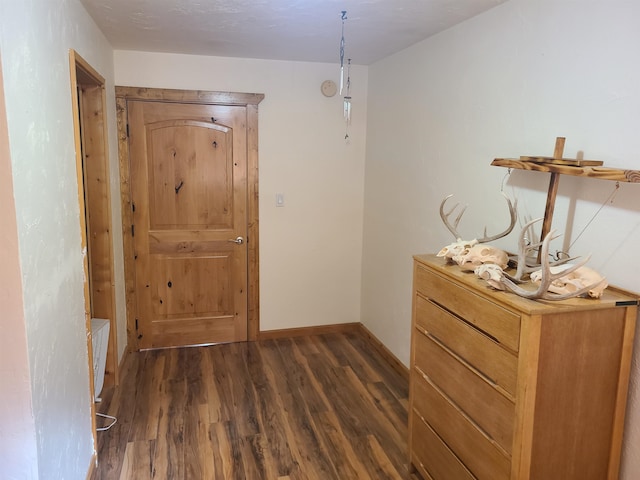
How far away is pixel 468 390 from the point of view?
6.51ft

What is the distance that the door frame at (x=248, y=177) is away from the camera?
12.1ft

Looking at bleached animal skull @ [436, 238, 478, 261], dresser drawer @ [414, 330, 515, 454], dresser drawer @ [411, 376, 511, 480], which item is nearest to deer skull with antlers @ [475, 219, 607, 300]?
bleached animal skull @ [436, 238, 478, 261]

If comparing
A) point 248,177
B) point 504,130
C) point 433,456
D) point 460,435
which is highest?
point 504,130

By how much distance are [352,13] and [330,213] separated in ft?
6.43

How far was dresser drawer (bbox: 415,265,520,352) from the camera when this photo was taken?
66.9 inches

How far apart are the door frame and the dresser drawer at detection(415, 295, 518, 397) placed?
2.04 m

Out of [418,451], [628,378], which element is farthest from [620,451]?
[418,451]

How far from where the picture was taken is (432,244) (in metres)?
3.12

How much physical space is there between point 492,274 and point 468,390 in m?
0.53

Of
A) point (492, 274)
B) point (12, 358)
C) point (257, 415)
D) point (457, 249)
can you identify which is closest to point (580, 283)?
point (492, 274)

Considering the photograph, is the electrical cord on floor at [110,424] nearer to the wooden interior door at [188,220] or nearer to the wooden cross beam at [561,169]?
the wooden interior door at [188,220]

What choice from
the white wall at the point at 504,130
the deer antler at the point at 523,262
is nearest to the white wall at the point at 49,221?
the deer antler at the point at 523,262

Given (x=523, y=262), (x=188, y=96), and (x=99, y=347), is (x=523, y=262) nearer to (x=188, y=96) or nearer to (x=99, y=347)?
(x=99, y=347)

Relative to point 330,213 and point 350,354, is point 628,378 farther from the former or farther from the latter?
point 330,213
